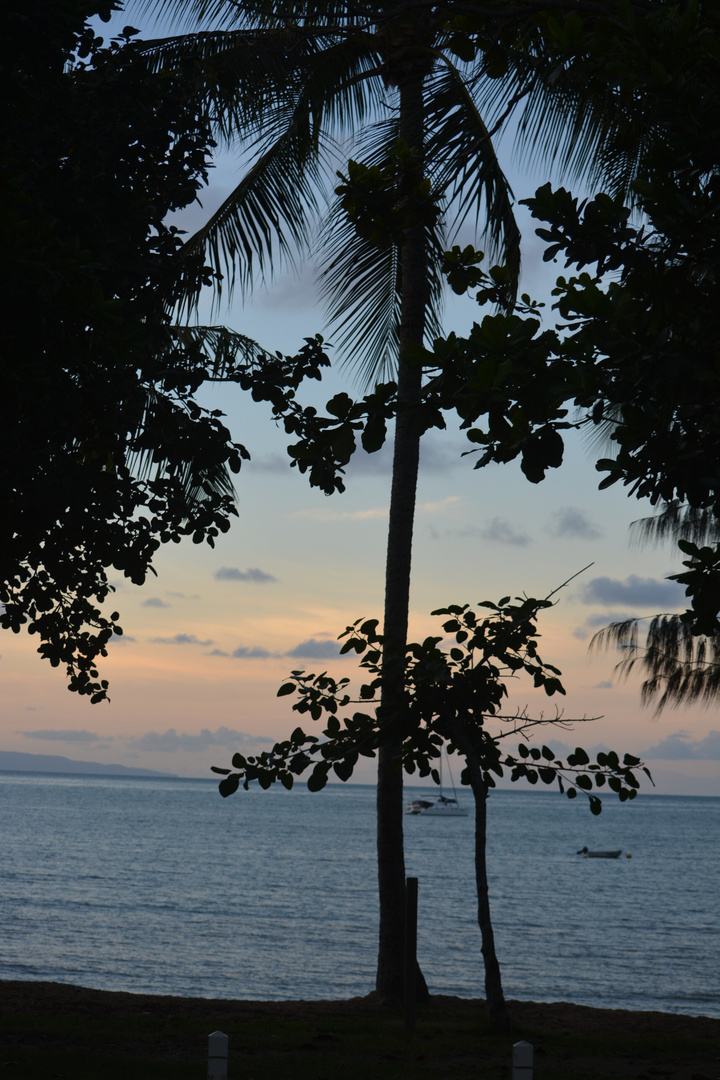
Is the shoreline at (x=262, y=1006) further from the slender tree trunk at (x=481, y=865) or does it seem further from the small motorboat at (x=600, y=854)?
the small motorboat at (x=600, y=854)

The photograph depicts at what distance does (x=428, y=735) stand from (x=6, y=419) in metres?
4.59

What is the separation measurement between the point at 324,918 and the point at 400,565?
94.2ft

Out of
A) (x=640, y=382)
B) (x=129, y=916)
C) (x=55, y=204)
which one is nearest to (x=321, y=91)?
(x=55, y=204)

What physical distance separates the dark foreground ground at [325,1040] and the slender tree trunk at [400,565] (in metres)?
0.69

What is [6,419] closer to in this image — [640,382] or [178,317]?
[640,382]

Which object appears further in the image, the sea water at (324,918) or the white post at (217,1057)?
the sea water at (324,918)

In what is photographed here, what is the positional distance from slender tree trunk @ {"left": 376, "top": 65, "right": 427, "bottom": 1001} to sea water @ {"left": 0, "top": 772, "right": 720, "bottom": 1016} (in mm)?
12555

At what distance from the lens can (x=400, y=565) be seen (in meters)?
11.2

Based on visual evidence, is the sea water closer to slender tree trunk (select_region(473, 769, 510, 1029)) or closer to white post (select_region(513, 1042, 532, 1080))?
slender tree trunk (select_region(473, 769, 510, 1029))

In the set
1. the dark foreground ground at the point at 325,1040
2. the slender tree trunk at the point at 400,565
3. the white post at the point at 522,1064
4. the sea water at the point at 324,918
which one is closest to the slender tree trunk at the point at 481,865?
the dark foreground ground at the point at 325,1040

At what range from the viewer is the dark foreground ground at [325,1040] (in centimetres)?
733

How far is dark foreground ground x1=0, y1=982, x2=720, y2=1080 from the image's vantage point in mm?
7328

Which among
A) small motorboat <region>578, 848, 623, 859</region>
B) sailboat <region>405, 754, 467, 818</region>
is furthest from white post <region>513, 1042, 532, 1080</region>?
sailboat <region>405, 754, 467, 818</region>

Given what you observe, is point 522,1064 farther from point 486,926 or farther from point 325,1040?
point 325,1040
